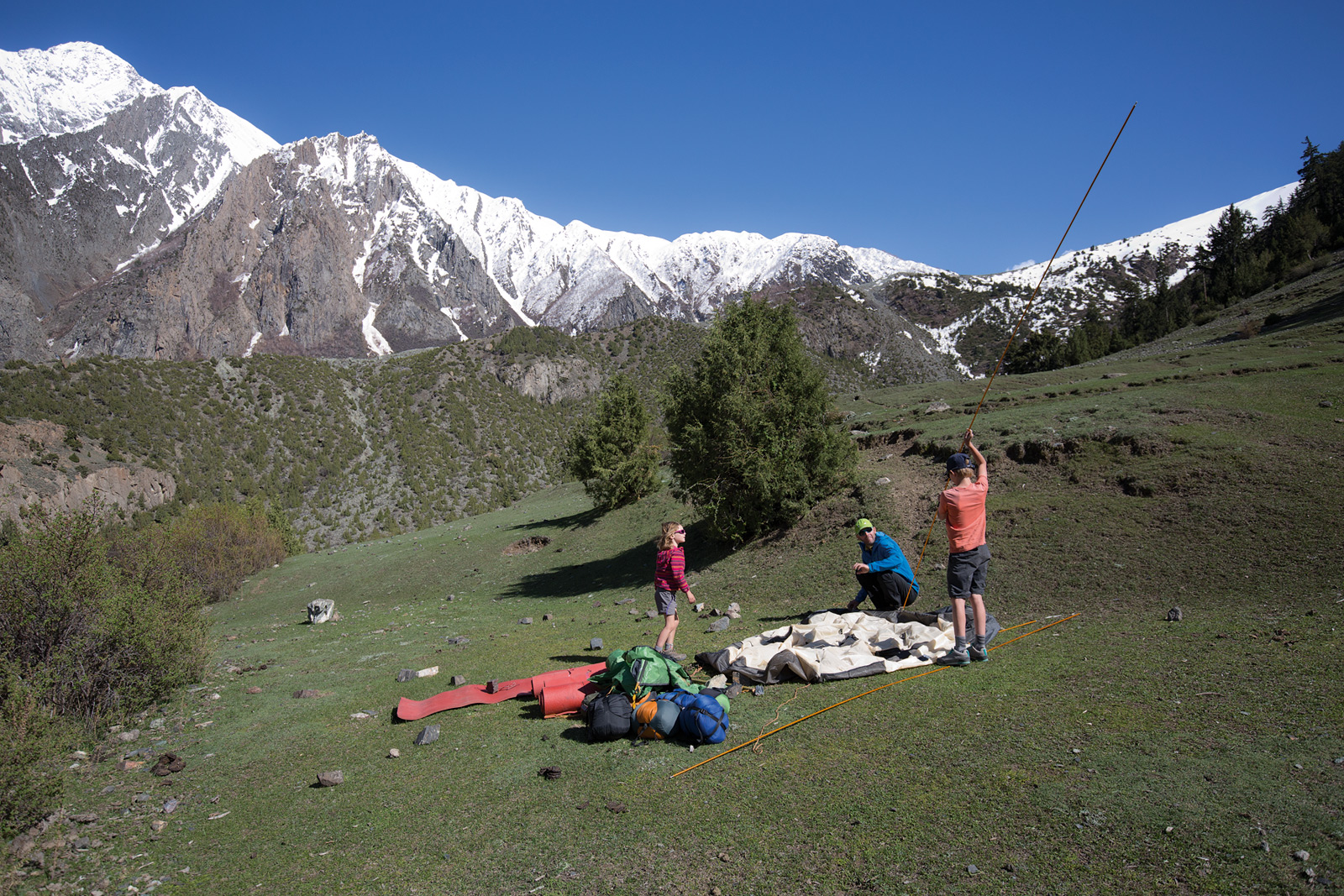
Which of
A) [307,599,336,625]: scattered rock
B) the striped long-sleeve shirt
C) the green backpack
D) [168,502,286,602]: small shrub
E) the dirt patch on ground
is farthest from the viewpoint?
[168,502,286,602]: small shrub

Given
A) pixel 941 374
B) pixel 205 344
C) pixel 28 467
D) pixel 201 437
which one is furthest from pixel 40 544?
pixel 205 344

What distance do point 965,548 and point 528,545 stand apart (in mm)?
18806

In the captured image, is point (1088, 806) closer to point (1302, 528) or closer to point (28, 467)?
point (1302, 528)

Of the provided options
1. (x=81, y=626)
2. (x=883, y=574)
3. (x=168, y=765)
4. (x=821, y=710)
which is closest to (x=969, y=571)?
(x=821, y=710)

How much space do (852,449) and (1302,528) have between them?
803cm

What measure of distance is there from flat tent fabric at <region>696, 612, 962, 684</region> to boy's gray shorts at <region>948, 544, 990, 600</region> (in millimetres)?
906

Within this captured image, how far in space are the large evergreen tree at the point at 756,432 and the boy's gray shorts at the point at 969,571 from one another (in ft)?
25.7

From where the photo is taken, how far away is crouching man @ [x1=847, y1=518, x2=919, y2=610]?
904cm

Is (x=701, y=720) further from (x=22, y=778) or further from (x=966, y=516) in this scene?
(x=22, y=778)

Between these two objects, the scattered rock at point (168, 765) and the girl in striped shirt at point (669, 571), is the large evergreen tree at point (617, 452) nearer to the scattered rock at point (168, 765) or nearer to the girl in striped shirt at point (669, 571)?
the girl in striped shirt at point (669, 571)

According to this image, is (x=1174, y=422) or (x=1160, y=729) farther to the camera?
(x=1174, y=422)

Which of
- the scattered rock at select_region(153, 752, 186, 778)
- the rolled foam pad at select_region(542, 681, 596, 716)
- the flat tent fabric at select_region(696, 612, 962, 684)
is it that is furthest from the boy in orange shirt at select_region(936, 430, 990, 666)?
the scattered rock at select_region(153, 752, 186, 778)

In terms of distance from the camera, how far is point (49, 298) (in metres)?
176

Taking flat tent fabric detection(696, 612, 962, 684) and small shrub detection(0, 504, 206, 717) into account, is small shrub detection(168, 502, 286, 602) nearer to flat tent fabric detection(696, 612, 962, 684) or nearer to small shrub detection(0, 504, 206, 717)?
small shrub detection(0, 504, 206, 717)
